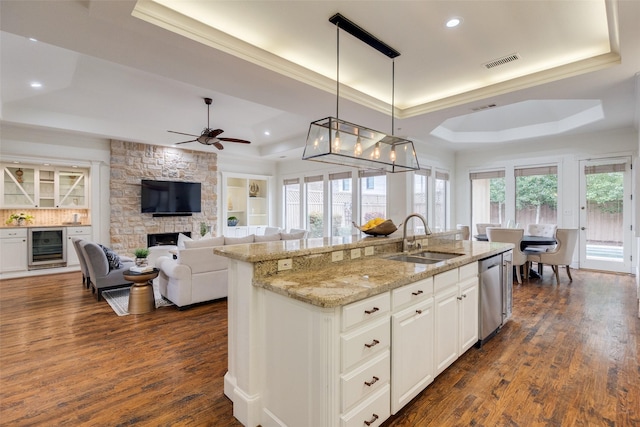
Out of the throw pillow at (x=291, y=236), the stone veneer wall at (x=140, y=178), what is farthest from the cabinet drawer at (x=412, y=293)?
the stone veneer wall at (x=140, y=178)

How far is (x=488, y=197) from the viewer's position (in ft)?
25.7

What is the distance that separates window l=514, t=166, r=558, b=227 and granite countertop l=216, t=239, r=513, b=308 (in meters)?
5.61

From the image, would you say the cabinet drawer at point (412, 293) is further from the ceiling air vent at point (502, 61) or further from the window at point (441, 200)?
the window at point (441, 200)

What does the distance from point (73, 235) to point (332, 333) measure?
23.0 ft

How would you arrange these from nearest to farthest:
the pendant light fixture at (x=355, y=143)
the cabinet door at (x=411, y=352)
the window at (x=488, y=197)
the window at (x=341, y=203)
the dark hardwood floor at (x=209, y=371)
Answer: the cabinet door at (x=411, y=352), the dark hardwood floor at (x=209, y=371), the pendant light fixture at (x=355, y=143), the window at (x=488, y=197), the window at (x=341, y=203)

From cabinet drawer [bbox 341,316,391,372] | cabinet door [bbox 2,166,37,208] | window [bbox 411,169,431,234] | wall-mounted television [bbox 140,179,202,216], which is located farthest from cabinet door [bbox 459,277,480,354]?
cabinet door [bbox 2,166,37,208]

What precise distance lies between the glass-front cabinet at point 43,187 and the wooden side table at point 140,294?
393 cm

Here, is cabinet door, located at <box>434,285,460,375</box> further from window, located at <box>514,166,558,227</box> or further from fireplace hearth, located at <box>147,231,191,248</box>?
fireplace hearth, located at <box>147,231,191,248</box>

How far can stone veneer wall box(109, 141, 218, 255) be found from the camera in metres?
6.82

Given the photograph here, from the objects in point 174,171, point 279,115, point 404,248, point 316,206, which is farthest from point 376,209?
point 174,171

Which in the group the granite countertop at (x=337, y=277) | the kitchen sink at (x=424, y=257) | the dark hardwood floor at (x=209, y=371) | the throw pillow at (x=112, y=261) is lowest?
the dark hardwood floor at (x=209, y=371)

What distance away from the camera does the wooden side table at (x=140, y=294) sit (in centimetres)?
388

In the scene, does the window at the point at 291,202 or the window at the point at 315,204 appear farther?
the window at the point at 291,202

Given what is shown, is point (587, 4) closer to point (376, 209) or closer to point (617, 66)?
point (617, 66)
